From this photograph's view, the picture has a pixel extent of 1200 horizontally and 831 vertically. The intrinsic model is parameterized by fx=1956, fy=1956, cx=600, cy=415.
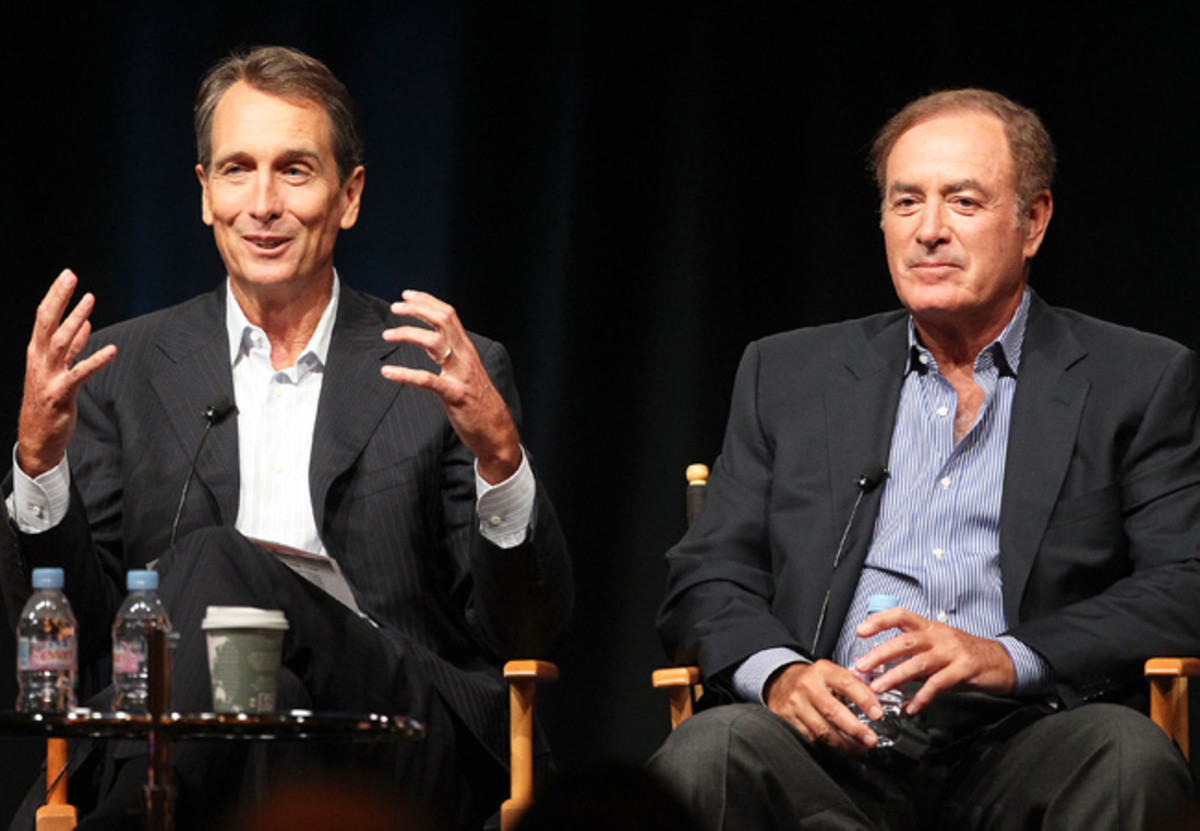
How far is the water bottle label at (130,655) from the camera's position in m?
2.66

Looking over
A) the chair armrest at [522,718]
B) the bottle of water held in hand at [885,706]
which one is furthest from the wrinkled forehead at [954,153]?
the chair armrest at [522,718]

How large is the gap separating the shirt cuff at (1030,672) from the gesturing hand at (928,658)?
41 millimetres

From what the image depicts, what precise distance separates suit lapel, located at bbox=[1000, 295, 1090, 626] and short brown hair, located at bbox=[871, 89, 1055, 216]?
0.25 m

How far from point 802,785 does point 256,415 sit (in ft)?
4.16

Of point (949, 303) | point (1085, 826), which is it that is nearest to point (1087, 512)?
point (949, 303)

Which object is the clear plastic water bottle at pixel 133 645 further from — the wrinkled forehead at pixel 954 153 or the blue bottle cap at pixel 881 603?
the wrinkled forehead at pixel 954 153

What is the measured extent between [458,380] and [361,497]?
467 millimetres

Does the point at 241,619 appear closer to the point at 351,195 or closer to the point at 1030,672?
the point at 1030,672

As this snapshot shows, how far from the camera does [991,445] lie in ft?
10.6

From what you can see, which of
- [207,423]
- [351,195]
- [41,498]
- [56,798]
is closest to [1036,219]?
[351,195]

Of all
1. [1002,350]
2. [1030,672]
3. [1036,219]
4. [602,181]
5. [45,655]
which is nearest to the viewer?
[45,655]

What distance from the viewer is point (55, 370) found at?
2969mm

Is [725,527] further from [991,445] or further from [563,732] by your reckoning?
[563,732]

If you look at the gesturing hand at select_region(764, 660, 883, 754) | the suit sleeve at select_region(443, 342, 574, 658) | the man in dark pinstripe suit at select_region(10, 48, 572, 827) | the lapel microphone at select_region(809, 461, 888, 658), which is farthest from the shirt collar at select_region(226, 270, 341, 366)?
the gesturing hand at select_region(764, 660, 883, 754)
